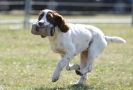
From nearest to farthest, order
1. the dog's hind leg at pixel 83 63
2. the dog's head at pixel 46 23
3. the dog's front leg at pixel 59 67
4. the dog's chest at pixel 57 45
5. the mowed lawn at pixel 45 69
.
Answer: the dog's head at pixel 46 23
the dog's front leg at pixel 59 67
the dog's chest at pixel 57 45
the mowed lawn at pixel 45 69
the dog's hind leg at pixel 83 63

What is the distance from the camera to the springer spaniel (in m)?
8.42

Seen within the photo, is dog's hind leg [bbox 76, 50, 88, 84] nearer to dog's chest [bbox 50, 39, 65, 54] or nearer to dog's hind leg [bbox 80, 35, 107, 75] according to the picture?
dog's hind leg [bbox 80, 35, 107, 75]

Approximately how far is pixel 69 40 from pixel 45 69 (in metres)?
2.59

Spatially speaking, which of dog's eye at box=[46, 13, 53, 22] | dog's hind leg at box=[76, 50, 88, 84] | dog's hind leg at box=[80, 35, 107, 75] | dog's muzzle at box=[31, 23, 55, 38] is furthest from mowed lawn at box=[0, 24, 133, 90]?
dog's eye at box=[46, 13, 53, 22]

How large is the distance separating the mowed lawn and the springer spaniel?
364mm

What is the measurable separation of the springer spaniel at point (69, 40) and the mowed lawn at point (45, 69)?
1.20 ft

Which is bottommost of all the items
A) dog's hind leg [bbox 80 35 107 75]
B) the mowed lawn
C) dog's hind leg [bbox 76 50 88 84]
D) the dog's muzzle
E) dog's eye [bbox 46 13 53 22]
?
the mowed lawn

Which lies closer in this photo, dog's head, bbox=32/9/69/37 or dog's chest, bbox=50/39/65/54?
dog's head, bbox=32/9/69/37

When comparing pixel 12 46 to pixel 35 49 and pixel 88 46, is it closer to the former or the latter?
pixel 35 49

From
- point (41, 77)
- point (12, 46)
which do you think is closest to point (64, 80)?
point (41, 77)

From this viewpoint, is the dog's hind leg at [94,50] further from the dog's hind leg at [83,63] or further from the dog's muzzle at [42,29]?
the dog's muzzle at [42,29]

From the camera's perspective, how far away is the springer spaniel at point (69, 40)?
842 cm

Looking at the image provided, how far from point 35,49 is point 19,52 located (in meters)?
0.98

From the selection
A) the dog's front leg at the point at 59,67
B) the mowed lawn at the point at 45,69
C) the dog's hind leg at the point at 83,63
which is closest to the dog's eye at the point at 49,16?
the dog's front leg at the point at 59,67
